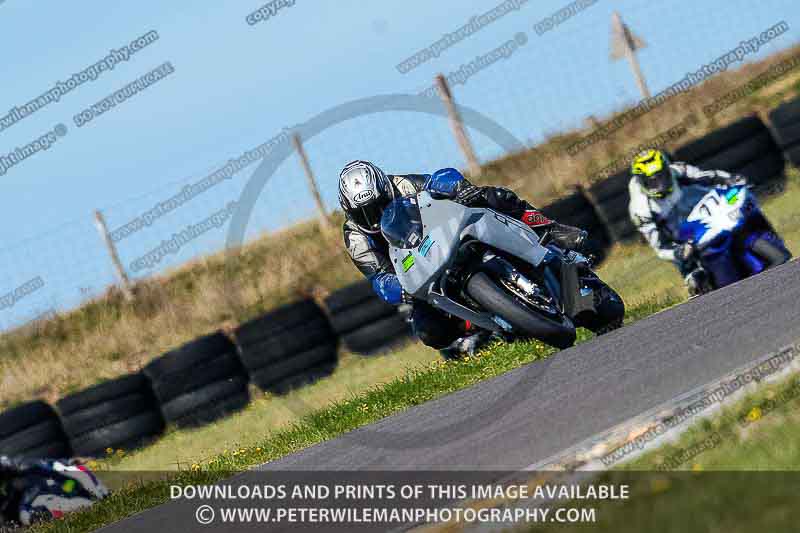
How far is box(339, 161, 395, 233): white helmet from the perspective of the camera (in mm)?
8477

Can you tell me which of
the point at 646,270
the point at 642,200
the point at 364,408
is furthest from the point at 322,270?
the point at 364,408

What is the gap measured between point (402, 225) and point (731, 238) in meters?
Answer: 3.81

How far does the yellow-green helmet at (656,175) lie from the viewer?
11.2 m

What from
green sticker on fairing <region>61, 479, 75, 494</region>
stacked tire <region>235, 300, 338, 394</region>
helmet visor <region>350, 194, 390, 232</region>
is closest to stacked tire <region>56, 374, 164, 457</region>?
stacked tire <region>235, 300, 338, 394</region>

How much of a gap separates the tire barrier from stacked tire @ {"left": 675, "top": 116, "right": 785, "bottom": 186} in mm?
12

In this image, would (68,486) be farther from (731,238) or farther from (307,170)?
(307,170)

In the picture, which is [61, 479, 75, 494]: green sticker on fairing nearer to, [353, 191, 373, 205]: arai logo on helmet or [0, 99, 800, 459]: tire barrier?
[353, 191, 373, 205]: arai logo on helmet

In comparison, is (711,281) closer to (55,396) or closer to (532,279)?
(532,279)

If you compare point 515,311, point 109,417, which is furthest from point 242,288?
point 515,311

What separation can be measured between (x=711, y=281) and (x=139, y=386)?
6686 millimetres

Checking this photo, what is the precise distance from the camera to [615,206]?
15750 millimetres

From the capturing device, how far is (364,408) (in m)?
8.84

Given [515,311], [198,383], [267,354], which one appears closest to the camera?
[515,311]

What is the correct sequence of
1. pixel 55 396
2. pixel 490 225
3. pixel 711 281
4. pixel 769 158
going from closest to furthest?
pixel 490 225 → pixel 711 281 → pixel 769 158 → pixel 55 396
